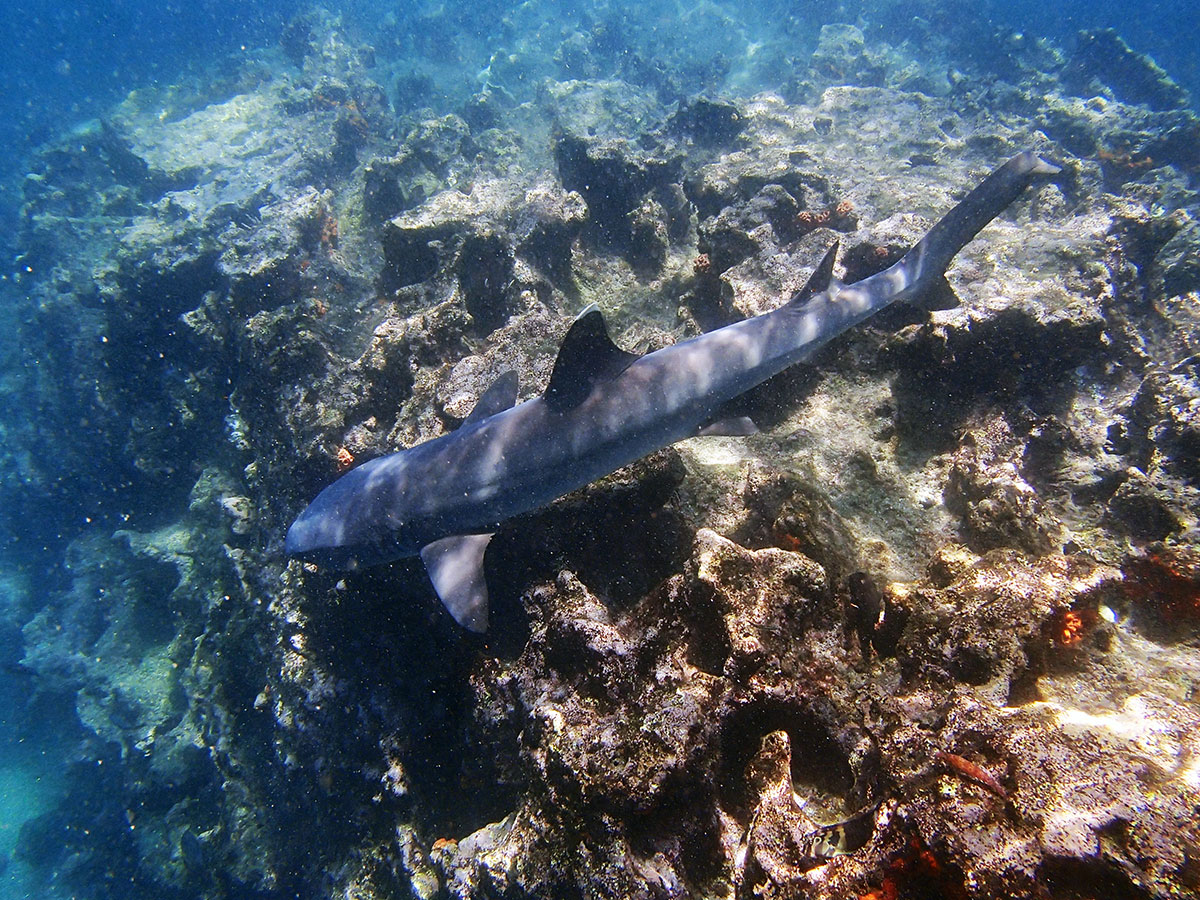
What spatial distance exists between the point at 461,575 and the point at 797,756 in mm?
2414

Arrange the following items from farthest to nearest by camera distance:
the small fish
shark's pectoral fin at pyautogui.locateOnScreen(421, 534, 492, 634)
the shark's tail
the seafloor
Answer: the shark's tail < shark's pectoral fin at pyautogui.locateOnScreen(421, 534, 492, 634) < the seafloor < the small fish

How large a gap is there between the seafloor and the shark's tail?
1.49 feet

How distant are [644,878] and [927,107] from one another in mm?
20985

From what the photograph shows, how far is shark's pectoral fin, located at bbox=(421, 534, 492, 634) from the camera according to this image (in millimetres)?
3639

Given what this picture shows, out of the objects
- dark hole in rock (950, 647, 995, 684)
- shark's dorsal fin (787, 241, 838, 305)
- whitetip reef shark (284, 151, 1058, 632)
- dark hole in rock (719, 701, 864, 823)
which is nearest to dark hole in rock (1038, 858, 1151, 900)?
dark hole in rock (719, 701, 864, 823)

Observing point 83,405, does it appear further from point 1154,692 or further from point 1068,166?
point 1068,166

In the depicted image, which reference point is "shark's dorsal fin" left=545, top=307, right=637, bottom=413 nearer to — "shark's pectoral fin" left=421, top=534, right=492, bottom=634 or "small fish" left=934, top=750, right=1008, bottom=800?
"shark's pectoral fin" left=421, top=534, right=492, bottom=634

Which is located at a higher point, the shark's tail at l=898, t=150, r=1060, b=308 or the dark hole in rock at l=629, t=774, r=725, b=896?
the shark's tail at l=898, t=150, r=1060, b=308

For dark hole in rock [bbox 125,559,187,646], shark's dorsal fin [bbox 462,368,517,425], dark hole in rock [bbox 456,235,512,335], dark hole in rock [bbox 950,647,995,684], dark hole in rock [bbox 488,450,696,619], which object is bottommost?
dark hole in rock [bbox 950,647,995,684]

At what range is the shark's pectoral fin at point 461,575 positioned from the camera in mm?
3639

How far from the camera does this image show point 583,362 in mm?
3664

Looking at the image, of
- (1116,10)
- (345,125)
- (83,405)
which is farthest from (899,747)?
(1116,10)

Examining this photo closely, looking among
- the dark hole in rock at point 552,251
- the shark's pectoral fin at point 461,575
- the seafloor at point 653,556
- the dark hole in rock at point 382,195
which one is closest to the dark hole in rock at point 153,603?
the seafloor at point 653,556

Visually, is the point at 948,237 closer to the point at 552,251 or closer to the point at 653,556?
the point at 653,556
